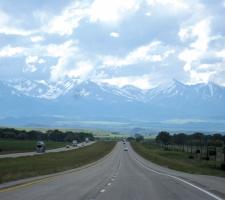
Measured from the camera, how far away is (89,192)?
2645 cm

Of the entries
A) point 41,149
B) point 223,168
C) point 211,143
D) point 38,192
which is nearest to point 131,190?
point 38,192

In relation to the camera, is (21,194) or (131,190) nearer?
(21,194)

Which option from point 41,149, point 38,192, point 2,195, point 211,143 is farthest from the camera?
point 211,143

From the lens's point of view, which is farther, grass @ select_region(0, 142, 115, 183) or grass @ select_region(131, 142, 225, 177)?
grass @ select_region(131, 142, 225, 177)

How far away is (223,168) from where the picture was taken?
69438 millimetres

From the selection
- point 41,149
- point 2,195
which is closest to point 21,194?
point 2,195

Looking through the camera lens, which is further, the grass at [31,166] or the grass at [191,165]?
the grass at [191,165]

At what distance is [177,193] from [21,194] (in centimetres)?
650

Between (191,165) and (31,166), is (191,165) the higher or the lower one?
the higher one

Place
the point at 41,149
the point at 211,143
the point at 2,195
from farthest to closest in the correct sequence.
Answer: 1. the point at 211,143
2. the point at 41,149
3. the point at 2,195

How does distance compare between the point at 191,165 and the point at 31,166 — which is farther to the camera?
the point at 191,165

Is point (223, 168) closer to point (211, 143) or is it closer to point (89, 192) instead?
point (89, 192)

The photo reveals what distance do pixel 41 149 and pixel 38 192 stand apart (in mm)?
103631

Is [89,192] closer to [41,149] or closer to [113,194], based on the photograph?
[113,194]
